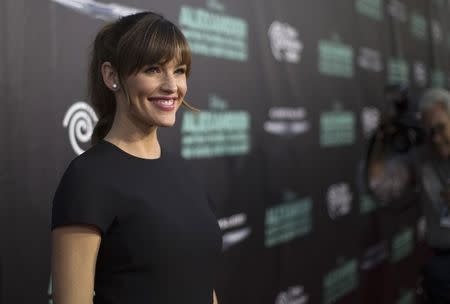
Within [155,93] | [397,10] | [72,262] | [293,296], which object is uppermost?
[397,10]

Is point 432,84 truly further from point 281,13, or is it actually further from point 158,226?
point 158,226

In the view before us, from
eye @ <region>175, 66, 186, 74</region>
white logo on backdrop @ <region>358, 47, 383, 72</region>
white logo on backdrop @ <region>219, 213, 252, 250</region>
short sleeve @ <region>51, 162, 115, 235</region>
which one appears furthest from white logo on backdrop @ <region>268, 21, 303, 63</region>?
short sleeve @ <region>51, 162, 115, 235</region>

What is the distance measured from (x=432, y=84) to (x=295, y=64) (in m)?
2.61

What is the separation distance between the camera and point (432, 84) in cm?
456

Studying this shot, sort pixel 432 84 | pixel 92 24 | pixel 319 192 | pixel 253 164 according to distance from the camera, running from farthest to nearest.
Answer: pixel 432 84, pixel 319 192, pixel 253 164, pixel 92 24

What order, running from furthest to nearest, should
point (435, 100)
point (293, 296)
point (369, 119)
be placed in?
1. point (369, 119)
2. point (293, 296)
3. point (435, 100)

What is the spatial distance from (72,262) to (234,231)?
1.17 meters

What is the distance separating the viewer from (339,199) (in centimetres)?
285

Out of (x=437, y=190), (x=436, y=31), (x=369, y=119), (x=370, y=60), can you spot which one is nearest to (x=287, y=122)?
(x=437, y=190)

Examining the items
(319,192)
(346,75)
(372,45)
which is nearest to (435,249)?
(319,192)

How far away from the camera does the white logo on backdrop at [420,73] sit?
4.17 meters

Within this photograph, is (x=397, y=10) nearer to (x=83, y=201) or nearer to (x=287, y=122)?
(x=287, y=122)

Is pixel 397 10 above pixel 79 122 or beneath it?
above

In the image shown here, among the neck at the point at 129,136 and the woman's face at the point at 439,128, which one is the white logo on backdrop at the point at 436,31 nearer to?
the woman's face at the point at 439,128
